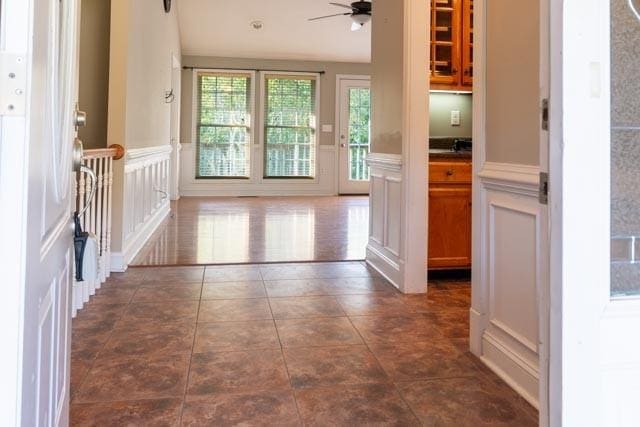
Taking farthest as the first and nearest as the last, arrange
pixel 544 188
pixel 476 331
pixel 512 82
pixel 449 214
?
pixel 449 214
pixel 476 331
pixel 512 82
pixel 544 188

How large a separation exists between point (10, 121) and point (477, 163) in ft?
5.77

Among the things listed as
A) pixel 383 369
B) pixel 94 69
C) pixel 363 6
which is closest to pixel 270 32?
pixel 363 6

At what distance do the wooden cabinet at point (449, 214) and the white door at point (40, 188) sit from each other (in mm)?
2465

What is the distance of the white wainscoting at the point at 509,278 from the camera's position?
1.71 m

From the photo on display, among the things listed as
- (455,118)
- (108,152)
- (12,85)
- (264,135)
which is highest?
(264,135)

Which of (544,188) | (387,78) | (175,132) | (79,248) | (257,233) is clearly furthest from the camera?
(175,132)

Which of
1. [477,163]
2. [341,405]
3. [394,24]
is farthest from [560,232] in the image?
[394,24]

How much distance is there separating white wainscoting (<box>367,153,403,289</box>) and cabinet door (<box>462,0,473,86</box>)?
799mm

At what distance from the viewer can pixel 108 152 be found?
10.2 feet

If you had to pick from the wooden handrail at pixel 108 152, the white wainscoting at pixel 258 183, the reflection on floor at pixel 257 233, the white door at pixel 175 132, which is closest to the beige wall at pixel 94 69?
the wooden handrail at pixel 108 152

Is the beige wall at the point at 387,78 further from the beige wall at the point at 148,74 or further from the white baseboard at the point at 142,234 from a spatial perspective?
the white baseboard at the point at 142,234

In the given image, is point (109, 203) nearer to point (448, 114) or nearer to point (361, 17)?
point (448, 114)

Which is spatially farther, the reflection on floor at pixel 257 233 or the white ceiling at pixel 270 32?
the white ceiling at pixel 270 32

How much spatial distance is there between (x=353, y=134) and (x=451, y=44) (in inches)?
237
